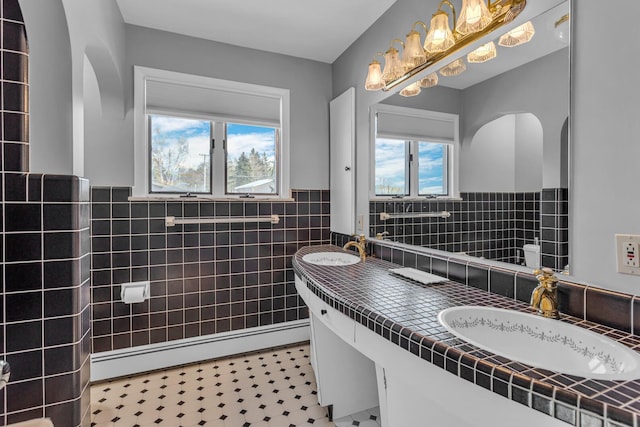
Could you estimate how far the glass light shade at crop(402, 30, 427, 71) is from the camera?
68.4 inches

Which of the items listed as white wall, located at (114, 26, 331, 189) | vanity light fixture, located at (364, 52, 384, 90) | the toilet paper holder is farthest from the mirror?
the toilet paper holder

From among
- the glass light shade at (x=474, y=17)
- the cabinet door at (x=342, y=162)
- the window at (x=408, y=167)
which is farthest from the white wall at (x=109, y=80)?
the glass light shade at (x=474, y=17)

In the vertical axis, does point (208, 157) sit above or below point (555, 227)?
above

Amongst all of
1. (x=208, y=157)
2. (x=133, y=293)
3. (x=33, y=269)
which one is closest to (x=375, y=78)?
(x=208, y=157)

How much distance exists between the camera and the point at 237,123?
2570mm

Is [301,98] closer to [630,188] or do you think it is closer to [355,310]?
[355,310]

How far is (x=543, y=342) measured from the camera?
3.32 ft

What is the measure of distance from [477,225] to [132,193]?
→ 7.32 feet

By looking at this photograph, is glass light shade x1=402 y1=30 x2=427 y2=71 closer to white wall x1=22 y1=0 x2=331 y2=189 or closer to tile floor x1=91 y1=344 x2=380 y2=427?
white wall x1=22 y1=0 x2=331 y2=189

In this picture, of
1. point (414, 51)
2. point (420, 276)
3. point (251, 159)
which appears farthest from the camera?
point (251, 159)

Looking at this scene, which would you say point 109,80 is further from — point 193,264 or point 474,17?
point 474,17

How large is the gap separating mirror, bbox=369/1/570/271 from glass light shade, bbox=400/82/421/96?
0.04 meters

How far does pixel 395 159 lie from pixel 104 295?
2.20m

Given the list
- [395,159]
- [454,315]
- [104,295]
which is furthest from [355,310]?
[104,295]
